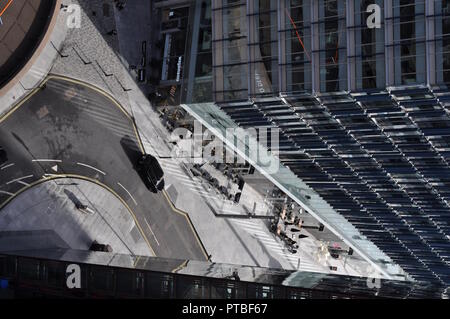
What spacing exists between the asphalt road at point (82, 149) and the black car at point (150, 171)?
2.51 ft

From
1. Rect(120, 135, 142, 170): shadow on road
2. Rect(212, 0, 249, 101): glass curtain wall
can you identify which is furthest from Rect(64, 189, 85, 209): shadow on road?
Rect(212, 0, 249, 101): glass curtain wall

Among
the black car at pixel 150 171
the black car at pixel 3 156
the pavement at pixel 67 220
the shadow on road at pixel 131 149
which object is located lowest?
the pavement at pixel 67 220

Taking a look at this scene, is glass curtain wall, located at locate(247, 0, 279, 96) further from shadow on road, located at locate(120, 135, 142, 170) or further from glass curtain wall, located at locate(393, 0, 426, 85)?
shadow on road, located at locate(120, 135, 142, 170)

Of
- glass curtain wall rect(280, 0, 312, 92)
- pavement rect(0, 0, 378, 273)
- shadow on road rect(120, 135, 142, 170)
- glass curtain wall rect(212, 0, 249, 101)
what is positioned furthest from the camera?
shadow on road rect(120, 135, 142, 170)

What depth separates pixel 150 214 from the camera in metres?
73.8

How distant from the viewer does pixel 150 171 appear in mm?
71062

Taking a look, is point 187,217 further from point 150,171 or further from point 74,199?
point 74,199

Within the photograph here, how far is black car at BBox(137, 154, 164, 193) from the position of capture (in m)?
70.8

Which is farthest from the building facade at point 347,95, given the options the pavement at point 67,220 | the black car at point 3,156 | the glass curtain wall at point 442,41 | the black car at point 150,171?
the black car at point 3,156

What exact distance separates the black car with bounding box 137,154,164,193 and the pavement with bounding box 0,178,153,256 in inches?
165

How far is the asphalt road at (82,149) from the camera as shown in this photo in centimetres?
5953

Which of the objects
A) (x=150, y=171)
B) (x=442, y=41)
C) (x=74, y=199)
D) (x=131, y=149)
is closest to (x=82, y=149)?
(x=74, y=199)

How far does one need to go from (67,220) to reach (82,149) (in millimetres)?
7488

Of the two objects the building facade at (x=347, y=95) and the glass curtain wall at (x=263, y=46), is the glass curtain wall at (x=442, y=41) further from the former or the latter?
the glass curtain wall at (x=263, y=46)
